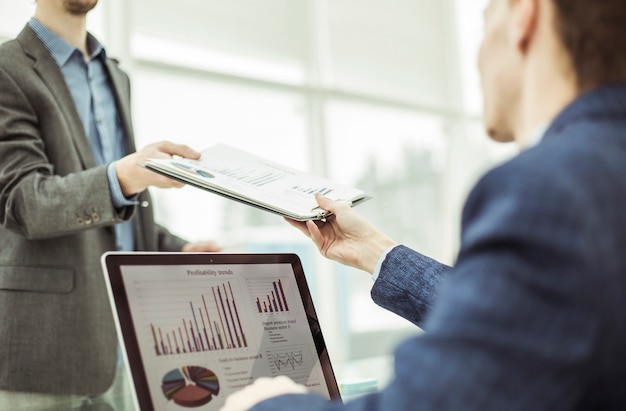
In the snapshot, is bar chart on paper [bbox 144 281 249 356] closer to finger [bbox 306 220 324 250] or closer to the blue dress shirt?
finger [bbox 306 220 324 250]

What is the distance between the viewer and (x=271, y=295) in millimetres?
1063

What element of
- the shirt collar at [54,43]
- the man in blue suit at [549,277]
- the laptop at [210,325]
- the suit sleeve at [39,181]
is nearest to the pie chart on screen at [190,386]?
the laptop at [210,325]

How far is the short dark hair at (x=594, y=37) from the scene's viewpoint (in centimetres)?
59

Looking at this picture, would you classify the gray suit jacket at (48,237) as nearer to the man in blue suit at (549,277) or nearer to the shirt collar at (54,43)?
the shirt collar at (54,43)

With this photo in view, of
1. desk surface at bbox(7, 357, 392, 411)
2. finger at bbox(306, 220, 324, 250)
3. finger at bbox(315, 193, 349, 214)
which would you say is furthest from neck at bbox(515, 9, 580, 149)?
finger at bbox(306, 220, 324, 250)

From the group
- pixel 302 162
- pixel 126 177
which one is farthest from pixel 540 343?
pixel 302 162

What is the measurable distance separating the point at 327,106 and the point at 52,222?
134 inches

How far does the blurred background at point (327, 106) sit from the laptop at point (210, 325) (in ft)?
7.58

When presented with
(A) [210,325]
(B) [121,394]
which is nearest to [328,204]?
(A) [210,325]

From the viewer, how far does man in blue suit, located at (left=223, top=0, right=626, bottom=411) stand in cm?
50

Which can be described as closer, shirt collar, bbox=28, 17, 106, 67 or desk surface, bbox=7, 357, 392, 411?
desk surface, bbox=7, 357, 392, 411

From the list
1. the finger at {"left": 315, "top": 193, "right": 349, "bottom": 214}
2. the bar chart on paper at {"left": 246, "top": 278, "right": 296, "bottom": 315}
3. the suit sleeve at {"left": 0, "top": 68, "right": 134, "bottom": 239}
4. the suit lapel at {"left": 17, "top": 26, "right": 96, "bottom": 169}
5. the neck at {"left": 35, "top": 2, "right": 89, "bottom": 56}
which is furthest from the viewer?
the neck at {"left": 35, "top": 2, "right": 89, "bottom": 56}

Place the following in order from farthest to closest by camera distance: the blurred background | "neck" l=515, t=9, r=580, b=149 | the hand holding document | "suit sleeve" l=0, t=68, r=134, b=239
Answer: the blurred background < "suit sleeve" l=0, t=68, r=134, b=239 < the hand holding document < "neck" l=515, t=9, r=580, b=149

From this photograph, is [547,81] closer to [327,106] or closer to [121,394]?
[121,394]
